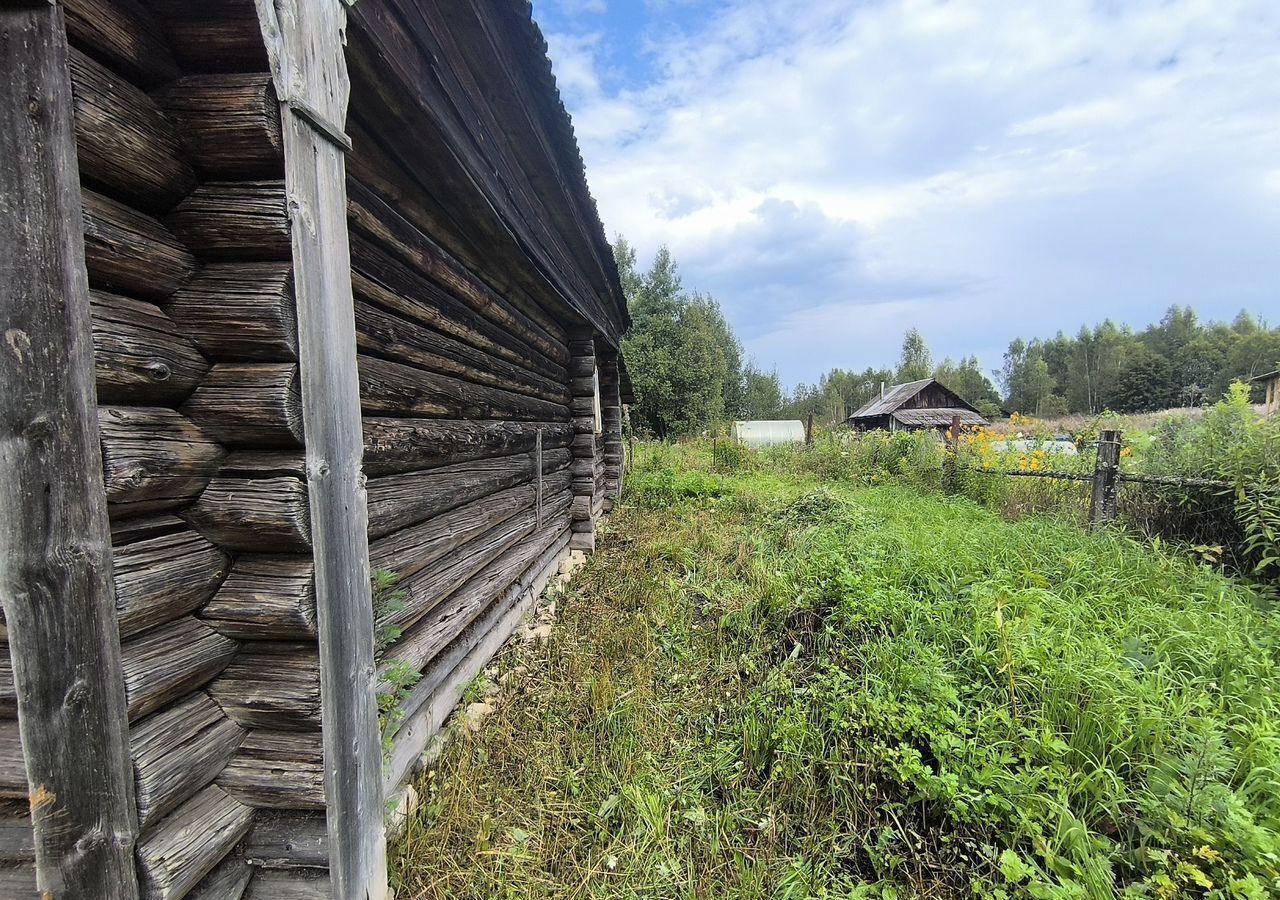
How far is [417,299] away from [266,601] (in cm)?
153

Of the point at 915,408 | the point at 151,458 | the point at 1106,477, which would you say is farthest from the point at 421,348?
the point at 915,408

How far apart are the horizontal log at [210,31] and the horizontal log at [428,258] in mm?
581

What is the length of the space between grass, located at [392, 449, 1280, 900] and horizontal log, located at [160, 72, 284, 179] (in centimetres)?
248

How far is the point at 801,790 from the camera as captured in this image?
7.95ft

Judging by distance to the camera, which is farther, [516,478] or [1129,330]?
[1129,330]

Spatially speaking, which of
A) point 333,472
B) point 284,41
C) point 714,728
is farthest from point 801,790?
point 284,41

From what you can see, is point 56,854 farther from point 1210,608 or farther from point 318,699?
point 1210,608

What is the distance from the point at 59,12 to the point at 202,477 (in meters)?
0.96

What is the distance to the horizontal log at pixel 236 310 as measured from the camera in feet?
4.12

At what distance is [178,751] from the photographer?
46.7 inches

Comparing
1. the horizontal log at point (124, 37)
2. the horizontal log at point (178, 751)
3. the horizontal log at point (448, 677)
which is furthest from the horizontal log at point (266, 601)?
the horizontal log at point (124, 37)

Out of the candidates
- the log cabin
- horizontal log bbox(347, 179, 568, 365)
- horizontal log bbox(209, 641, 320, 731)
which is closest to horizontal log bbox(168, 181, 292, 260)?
the log cabin

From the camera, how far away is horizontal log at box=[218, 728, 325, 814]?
1.36 metres

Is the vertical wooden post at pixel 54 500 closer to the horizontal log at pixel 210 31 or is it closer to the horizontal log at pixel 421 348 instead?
the horizontal log at pixel 210 31
